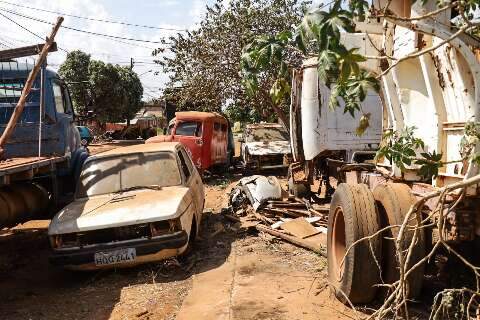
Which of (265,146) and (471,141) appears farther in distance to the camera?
Result: (265,146)

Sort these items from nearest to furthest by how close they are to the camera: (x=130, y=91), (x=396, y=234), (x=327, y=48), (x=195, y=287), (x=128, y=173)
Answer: (x=327, y=48) < (x=396, y=234) < (x=195, y=287) < (x=128, y=173) < (x=130, y=91)

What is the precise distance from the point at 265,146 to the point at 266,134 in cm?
99

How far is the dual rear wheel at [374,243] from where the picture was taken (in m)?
4.18

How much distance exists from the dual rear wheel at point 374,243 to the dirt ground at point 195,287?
345 mm

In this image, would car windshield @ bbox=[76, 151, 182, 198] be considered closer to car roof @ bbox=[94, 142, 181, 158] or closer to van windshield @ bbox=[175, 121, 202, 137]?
car roof @ bbox=[94, 142, 181, 158]

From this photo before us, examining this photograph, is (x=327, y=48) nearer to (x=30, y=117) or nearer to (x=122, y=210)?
(x=122, y=210)

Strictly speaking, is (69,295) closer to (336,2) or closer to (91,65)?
(336,2)

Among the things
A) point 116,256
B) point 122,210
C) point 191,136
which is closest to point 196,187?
point 122,210

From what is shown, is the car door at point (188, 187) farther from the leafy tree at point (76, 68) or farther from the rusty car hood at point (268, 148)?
the leafy tree at point (76, 68)

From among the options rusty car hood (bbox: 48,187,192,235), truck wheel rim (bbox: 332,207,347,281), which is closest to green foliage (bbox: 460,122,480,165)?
truck wheel rim (bbox: 332,207,347,281)

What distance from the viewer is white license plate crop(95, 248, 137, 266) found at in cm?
598

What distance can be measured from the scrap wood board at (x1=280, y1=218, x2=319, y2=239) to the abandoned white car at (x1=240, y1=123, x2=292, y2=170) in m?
7.84

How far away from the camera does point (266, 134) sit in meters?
17.7

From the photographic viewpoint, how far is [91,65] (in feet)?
118
